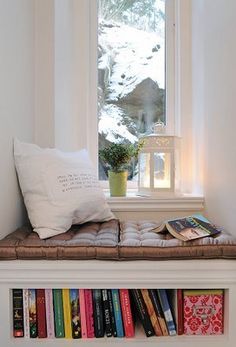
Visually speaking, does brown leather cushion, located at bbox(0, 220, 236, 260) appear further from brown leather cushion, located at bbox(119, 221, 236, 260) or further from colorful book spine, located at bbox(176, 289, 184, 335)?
colorful book spine, located at bbox(176, 289, 184, 335)

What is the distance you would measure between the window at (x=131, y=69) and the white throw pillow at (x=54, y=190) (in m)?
0.64

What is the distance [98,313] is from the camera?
119cm

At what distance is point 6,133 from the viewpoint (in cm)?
138

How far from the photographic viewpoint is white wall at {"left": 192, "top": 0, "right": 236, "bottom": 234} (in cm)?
135

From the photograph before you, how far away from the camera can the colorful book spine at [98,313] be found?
1187 millimetres

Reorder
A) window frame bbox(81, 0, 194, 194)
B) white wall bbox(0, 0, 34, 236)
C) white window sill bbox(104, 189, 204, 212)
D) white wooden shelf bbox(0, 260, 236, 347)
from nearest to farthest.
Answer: white wooden shelf bbox(0, 260, 236, 347), white wall bbox(0, 0, 34, 236), white window sill bbox(104, 189, 204, 212), window frame bbox(81, 0, 194, 194)

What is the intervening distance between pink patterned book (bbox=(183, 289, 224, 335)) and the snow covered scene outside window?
1047 mm

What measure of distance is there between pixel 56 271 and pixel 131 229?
40 cm

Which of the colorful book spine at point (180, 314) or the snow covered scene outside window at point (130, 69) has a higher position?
the snow covered scene outside window at point (130, 69)

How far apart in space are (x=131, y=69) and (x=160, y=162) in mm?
667

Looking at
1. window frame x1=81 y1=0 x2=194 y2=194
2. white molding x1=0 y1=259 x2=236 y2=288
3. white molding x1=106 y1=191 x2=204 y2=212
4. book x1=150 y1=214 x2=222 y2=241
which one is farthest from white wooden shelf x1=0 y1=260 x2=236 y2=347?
window frame x1=81 y1=0 x2=194 y2=194

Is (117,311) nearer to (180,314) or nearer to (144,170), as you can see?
(180,314)

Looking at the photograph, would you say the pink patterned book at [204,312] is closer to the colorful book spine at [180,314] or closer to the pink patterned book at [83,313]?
the colorful book spine at [180,314]

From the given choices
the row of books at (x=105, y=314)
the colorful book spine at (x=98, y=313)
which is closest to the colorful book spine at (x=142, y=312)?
the row of books at (x=105, y=314)
